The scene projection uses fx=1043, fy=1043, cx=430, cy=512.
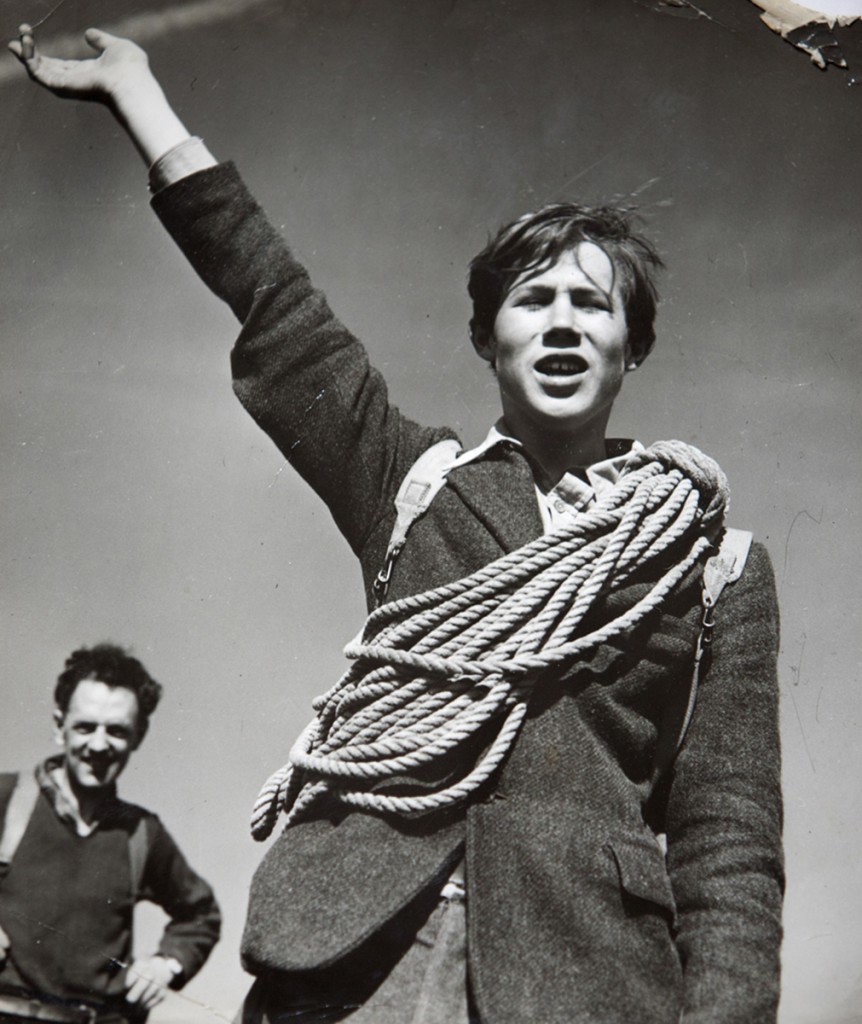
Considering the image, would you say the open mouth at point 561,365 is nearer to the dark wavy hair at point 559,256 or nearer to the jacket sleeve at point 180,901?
the dark wavy hair at point 559,256

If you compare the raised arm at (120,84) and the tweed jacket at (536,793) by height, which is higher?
the raised arm at (120,84)

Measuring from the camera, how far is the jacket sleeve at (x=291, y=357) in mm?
1278

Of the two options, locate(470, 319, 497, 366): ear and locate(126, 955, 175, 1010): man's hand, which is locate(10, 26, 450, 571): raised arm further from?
locate(126, 955, 175, 1010): man's hand

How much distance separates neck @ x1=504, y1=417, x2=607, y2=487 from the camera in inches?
53.4

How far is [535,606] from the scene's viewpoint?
121 cm

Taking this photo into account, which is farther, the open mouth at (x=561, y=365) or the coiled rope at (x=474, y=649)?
the open mouth at (x=561, y=365)

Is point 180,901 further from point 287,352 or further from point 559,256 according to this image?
point 559,256

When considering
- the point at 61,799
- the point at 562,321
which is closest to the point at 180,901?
the point at 61,799

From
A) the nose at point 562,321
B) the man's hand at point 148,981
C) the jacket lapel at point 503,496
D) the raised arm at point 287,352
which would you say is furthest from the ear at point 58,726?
the nose at point 562,321

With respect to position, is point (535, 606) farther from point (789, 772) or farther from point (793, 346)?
point (793, 346)

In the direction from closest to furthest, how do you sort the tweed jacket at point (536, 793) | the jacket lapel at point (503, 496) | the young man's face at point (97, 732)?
the tweed jacket at point (536, 793), the jacket lapel at point (503, 496), the young man's face at point (97, 732)

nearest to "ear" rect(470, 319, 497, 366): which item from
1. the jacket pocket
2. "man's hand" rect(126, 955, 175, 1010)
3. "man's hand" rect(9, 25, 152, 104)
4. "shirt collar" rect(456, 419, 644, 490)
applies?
"shirt collar" rect(456, 419, 644, 490)

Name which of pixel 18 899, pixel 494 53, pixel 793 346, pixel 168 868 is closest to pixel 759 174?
pixel 793 346

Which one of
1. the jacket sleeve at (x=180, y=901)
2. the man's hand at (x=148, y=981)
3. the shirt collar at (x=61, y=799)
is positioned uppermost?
the shirt collar at (x=61, y=799)
